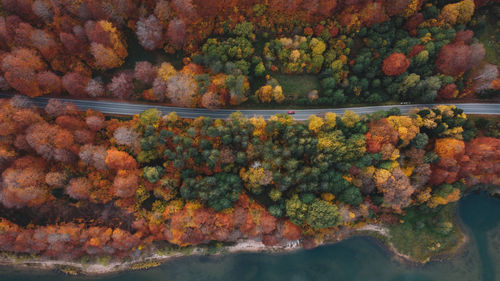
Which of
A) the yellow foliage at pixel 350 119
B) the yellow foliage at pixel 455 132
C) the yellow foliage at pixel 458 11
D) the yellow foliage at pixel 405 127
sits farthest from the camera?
the yellow foliage at pixel 458 11

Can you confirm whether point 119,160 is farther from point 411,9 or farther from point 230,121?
point 411,9

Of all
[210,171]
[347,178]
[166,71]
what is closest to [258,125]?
[210,171]

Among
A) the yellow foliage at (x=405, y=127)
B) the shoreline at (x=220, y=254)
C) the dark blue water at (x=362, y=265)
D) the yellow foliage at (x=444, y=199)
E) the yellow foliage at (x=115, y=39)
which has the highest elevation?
the yellow foliage at (x=115, y=39)

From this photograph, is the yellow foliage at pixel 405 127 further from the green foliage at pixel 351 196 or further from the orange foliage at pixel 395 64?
the green foliage at pixel 351 196

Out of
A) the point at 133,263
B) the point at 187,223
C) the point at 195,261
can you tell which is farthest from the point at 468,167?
the point at 133,263

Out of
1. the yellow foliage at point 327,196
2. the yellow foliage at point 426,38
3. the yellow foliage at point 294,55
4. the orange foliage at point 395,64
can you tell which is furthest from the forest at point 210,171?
the yellow foliage at point 426,38

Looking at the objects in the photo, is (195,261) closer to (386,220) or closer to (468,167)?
(386,220)
